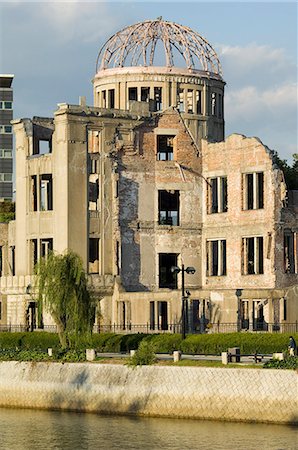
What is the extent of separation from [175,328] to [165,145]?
40.6ft

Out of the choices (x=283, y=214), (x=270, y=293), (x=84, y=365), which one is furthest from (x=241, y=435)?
(x=283, y=214)

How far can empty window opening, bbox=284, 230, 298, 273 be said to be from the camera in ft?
238

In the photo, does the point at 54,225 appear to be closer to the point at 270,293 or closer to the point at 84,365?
the point at 270,293

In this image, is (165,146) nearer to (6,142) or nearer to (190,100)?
(190,100)

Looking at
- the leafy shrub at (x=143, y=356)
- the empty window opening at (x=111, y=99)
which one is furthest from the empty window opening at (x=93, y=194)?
the leafy shrub at (x=143, y=356)

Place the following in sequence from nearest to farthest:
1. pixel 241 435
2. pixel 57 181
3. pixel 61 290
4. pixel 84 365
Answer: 1. pixel 241 435
2. pixel 84 365
3. pixel 61 290
4. pixel 57 181

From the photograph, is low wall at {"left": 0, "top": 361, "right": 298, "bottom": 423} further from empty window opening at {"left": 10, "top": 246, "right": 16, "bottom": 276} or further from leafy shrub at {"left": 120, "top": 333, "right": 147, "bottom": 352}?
empty window opening at {"left": 10, "top": 246, "right": 16, "bottom": 276}

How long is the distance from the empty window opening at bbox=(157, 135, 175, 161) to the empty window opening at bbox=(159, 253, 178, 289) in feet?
19.0

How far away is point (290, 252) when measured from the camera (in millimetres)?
72812

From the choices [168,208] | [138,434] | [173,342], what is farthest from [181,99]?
[138,434]

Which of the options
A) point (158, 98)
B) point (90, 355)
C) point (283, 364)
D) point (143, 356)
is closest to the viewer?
point (283, 364)

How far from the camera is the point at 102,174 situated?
73625 millimetres

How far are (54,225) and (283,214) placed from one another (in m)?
13.0

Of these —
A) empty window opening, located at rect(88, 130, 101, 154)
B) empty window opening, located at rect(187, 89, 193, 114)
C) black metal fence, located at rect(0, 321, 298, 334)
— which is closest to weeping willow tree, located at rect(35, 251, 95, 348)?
black metal fence, located at rect(0, 321, 298, 334)
